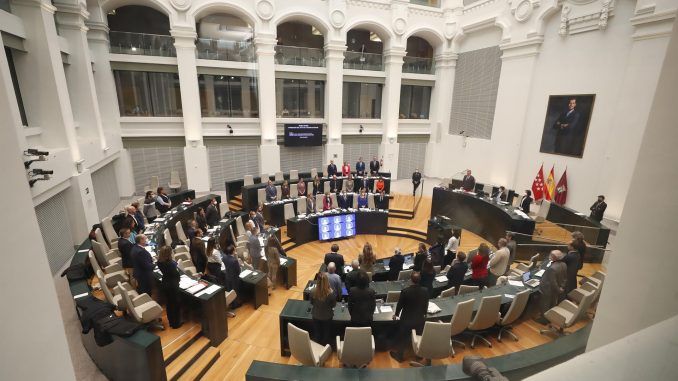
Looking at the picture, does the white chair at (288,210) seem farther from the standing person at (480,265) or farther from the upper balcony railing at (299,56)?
the upper balcony railing at (299,56)

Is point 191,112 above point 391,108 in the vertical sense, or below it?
below

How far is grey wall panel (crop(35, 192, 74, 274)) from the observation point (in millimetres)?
7654

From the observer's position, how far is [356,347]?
3.96 metres

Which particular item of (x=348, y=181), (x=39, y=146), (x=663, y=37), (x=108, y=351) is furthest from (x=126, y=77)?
(x=663, y=37)

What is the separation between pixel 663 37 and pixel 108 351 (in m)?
14.5

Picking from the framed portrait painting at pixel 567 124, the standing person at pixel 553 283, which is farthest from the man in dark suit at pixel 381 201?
the standing person at pixel 553 283

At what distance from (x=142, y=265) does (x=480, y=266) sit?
623 cm

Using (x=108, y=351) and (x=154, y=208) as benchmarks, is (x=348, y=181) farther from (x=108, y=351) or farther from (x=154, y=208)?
(x=108, y=351)

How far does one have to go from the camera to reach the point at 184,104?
13.6 m

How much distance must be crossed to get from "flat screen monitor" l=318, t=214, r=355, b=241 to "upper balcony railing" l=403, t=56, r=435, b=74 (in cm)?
1057

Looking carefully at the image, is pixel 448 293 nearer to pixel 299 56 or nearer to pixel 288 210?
pixel 288 210

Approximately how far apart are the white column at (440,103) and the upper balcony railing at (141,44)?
45.1ft

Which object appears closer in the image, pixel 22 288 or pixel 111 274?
pixel 22 288

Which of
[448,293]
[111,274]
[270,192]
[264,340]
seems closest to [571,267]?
[448,293]
